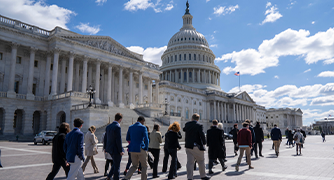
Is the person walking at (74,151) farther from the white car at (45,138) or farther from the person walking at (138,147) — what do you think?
the white car at (45,138)

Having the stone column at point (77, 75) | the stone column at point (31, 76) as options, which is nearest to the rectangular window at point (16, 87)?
the stone column at point (31, 76)

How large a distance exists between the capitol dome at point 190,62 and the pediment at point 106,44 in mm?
Result: 47948

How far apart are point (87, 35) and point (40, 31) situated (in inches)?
292

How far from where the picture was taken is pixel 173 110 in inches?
2876

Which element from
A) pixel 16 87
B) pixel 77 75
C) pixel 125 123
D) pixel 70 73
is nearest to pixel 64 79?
pixel 70 73

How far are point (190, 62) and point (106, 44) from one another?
57.1 m

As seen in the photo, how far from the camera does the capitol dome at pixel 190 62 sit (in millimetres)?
101500

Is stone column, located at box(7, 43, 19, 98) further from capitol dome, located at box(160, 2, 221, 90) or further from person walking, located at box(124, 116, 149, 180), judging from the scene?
capitol dome, located at box(160, 2, 221, 90)

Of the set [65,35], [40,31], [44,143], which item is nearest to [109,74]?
[65,35]

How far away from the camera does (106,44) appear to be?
4888cm

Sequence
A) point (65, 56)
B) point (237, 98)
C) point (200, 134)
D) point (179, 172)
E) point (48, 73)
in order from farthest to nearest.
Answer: point (237, 98), point (65, 56), point (48, 73), point (179, 172), point (200, 134)

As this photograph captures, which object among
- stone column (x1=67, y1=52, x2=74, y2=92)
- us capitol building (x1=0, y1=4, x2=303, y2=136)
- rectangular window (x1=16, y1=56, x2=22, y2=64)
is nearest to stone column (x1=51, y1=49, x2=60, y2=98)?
us capitol building (x1=0, y1=4, x2=303, y2=136)

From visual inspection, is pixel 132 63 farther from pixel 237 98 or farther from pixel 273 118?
pixel 273 118

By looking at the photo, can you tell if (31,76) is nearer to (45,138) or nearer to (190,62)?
(45,138)
